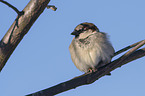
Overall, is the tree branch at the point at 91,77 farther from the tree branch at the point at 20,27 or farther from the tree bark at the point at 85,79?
the tree branch at the point at 20,27

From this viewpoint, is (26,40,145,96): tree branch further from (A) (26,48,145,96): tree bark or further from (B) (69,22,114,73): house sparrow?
(B) (69,22,114,73): house sparrow

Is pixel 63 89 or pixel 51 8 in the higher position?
pixel 51 8

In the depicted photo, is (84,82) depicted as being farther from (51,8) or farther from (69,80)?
(51,8)

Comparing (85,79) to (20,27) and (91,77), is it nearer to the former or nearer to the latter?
(91,77)

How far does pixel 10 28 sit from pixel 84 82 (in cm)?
95

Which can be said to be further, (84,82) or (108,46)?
(108,46)

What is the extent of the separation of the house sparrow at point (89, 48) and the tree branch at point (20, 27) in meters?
1.92

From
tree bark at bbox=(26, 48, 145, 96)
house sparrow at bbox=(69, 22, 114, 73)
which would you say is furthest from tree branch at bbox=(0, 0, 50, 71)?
house sparrow at bbox=(69, 22, 114, 73)

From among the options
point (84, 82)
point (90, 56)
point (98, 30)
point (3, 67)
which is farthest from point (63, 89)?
point (98, 30)

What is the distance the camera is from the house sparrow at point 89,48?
372cm

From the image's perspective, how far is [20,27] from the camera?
190 centimetres

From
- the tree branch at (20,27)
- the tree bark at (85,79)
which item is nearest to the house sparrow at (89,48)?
the tree bark at (85,79)

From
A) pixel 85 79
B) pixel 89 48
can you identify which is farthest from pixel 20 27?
pixel 89 48

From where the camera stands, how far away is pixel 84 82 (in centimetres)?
235
